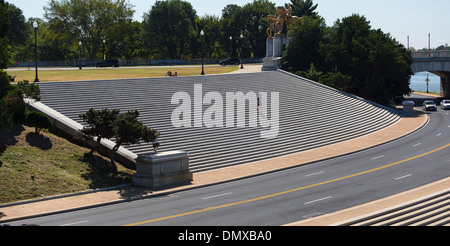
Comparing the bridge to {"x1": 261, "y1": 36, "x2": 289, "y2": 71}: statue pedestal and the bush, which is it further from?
the bush

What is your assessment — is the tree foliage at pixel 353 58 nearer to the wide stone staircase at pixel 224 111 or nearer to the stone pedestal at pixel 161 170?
the wide stone staircase at pixel 224 111

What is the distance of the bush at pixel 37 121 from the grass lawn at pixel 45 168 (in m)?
0.49

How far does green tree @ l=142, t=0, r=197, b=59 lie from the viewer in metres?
106

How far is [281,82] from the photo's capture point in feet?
197

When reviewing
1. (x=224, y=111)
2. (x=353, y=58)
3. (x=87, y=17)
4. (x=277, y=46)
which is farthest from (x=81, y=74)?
(x=87, y=17)

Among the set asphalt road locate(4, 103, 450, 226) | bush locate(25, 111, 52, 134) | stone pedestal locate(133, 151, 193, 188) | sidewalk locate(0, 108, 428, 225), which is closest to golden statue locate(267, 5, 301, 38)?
sidewalk locate(0, 108, 428, 225)

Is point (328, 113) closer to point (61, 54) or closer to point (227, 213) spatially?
point (227, 213)

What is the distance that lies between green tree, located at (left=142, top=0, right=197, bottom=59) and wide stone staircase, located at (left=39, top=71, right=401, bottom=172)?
4933 centimetres

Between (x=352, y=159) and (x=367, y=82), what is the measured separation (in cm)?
3198

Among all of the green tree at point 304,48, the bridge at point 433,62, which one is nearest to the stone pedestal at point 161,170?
the green tree at point 304,48

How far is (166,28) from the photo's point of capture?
4210 inches

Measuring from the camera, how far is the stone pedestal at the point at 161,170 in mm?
30719

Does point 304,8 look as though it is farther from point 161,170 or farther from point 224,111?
point 161,170
